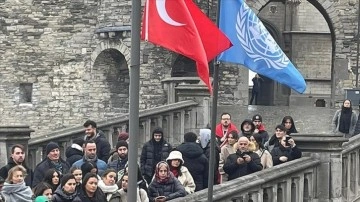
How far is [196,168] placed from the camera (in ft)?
37.0

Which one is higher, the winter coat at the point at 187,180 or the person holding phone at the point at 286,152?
the person holding phone at the point at 286,152

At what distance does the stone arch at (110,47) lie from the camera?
28.9 meters

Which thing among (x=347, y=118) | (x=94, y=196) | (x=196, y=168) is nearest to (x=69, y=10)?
(x=347, y=118)

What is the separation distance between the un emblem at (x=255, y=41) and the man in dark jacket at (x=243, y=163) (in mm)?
2425

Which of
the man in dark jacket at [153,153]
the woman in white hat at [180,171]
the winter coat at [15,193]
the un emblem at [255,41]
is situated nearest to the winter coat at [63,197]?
the winter coat at [15,193]

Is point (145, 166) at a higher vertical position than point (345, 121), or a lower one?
lower

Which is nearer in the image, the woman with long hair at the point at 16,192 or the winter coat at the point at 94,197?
the winter coat at the point at 94,197

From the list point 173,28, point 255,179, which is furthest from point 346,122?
point 173,28

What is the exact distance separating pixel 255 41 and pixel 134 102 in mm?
1824

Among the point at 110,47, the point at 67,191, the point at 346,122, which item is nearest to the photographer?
the point at 67,191

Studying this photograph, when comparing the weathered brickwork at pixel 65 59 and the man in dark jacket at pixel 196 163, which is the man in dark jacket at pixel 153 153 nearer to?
the man in dark jacket at pixel 196 163

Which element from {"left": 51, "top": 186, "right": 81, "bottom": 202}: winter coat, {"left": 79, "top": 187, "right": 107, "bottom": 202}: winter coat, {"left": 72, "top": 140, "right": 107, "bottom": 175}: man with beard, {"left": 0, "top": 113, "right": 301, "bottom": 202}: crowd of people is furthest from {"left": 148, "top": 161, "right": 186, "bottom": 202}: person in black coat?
{"left": 72, "top": 140, "right": 107, "bottom": 175}: man with beard

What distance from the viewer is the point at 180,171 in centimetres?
1053

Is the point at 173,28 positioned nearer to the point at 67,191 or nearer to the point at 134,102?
the point at 134,102
